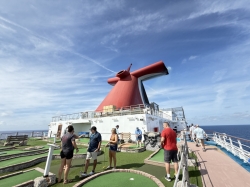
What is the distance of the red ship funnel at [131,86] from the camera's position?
55.7 ft

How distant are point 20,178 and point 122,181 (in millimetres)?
3263

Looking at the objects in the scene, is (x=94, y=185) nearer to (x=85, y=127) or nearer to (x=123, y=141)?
(x=123, y=141)

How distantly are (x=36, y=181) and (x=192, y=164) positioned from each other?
533cm

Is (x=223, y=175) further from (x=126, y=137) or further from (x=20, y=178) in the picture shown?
(x=126, y=137)

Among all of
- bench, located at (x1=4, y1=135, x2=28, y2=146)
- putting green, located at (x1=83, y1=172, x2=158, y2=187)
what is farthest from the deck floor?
bench, located at (x1=4, y1=135, x2=28, y2=146)

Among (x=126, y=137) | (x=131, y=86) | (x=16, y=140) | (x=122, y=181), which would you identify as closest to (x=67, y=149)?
(x=122, y=181)

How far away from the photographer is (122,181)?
391cm

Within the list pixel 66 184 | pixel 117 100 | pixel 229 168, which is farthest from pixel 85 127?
pixel 229 168

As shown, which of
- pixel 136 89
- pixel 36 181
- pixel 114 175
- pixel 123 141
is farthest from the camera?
pixel 136 89

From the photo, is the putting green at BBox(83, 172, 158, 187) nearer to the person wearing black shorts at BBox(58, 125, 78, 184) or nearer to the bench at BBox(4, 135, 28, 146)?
the person wearing black shorts at BBox(58, 125, 78, 184)

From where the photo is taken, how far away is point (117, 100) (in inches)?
668

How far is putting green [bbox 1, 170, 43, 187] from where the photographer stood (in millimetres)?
3879

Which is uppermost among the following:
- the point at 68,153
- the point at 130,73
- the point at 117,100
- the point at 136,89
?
the point at 130,73

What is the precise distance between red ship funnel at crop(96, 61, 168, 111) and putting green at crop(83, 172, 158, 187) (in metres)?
12.2
